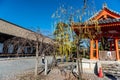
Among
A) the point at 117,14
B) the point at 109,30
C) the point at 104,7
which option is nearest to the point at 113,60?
the point at 109,30

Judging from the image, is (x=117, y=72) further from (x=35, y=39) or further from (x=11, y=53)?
(x=11, y=53)

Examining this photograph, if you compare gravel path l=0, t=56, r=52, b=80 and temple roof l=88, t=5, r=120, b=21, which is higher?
temple roof l=88, t=5, r=120, b=21

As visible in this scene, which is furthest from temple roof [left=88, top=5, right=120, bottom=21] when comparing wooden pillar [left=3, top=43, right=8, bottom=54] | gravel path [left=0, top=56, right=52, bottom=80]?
wooden pillar [left=3, top=43, right=8, bottom=54]

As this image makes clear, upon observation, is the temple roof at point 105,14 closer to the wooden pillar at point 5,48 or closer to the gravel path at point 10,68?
the gravel path at point 10,68

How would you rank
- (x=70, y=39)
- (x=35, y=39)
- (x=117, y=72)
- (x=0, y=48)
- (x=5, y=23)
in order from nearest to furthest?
(x=70, y=39), (x=117, y=72), (x=35, y=39), (x=0, y=48), (x=5, y=23)

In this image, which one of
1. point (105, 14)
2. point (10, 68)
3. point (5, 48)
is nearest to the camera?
point (105, 14)

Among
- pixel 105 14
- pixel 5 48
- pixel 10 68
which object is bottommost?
pixel 10 68

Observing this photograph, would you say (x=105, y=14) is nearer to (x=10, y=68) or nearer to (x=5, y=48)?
(x=10, y=68)

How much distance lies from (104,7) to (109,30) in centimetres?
202

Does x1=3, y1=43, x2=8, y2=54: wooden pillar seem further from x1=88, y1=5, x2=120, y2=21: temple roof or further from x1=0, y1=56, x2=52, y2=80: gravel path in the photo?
x1=88, y1=5, x2=120, y2=21: temple roof

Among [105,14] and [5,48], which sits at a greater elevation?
[105,14]

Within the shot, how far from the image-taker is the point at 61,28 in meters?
7.50

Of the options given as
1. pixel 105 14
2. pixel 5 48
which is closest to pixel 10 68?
pixel 5 48

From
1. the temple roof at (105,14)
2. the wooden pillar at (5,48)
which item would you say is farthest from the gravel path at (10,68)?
the temple roof at (105,14)
